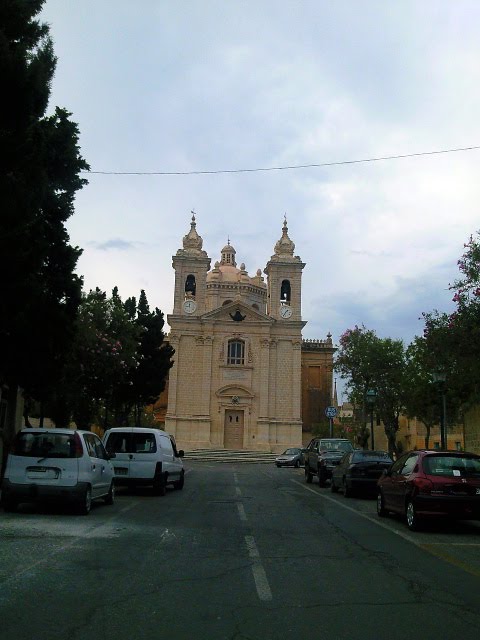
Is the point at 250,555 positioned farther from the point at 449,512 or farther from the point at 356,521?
the point at 356,521

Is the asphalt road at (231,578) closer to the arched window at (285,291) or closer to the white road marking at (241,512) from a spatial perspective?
the white road marking at (241,512)

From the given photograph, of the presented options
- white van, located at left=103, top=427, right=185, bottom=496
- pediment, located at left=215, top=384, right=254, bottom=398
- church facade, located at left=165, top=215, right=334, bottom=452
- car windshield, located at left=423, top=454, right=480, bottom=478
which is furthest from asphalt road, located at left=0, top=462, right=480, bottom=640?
pediment, located at left=215, top=384, right=254, bottom=398

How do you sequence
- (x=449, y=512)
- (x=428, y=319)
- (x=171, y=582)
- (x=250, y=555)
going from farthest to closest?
(x=428, y=319) < (x=449, y=512) < (x=250, y=555) < (x=171, y=582)

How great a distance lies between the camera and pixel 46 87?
13.8 m

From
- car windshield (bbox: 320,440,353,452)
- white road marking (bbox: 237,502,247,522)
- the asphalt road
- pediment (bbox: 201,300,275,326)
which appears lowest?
the asphalt road

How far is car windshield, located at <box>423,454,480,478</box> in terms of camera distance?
12.3m

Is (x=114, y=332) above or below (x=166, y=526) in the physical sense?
above

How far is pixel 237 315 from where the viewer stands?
215 feet

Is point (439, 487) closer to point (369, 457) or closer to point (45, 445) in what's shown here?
point (45, 445)

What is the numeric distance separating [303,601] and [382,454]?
14.5m

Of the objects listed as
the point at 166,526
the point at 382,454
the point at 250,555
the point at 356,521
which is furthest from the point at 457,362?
the point at 250,555

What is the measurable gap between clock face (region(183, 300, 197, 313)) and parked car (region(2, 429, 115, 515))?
51.6 metres

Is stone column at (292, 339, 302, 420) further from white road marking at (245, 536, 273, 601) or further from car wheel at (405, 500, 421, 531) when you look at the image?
white road marking at (245, 536, 273, 601)

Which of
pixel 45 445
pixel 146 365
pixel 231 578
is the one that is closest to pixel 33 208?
pixel 45 445
